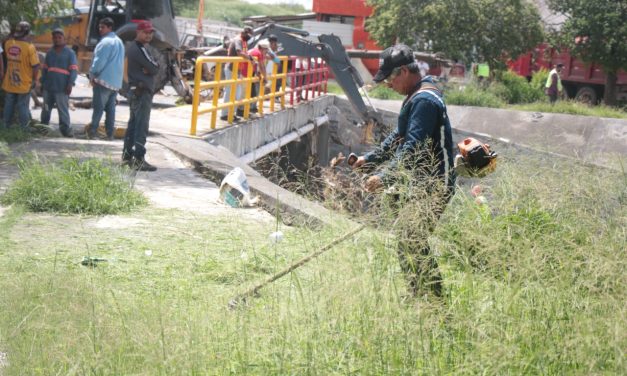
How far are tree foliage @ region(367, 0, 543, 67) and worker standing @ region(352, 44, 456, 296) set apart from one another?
27.6 m

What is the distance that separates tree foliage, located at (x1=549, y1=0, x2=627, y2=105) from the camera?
99.8 feet

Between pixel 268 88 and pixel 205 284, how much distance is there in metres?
13.5

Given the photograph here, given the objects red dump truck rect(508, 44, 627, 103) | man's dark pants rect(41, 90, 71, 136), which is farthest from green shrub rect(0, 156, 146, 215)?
red dump truck rect(508, 44, 627, 103)

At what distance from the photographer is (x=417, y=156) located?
5.46 metres

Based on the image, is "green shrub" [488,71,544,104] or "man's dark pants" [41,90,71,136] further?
"green shrub" [488,71,544,104]

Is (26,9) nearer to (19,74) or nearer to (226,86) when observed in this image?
(19,74)

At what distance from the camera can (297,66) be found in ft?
76.0

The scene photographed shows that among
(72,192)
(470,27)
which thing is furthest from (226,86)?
(470,27)

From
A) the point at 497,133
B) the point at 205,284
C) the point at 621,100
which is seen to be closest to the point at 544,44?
the point at 621,100

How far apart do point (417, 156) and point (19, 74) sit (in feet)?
29.8

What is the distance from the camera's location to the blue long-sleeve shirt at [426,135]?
545cm

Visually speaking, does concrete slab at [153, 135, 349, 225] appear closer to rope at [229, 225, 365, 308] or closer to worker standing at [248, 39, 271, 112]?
rope at [229, 225, 365, 308]

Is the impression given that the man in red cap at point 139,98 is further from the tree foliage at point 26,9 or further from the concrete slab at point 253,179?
the tree foliage at point 26,9

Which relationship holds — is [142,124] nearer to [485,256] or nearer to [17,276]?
[17,276]
